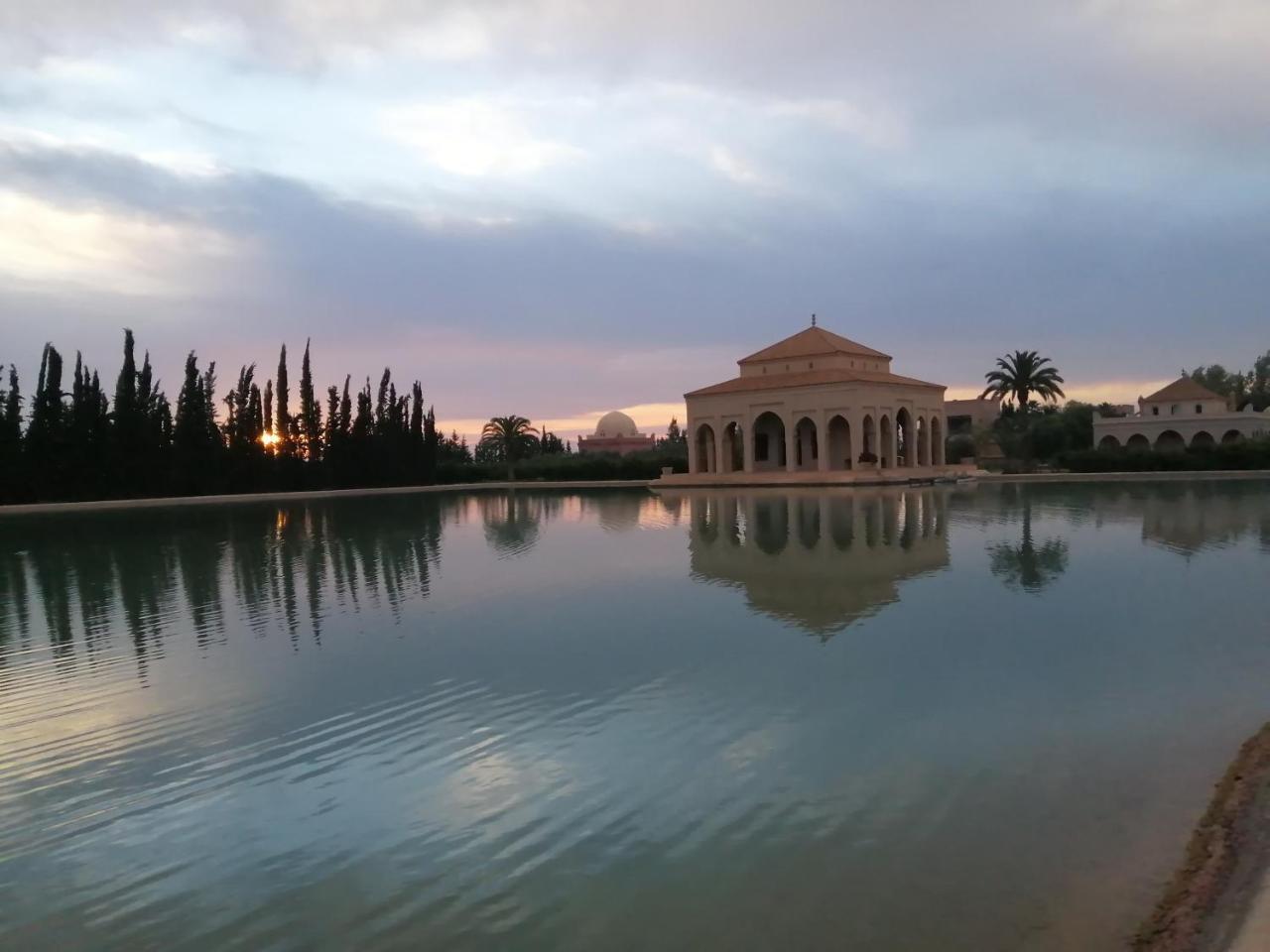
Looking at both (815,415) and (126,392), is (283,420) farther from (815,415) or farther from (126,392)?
(815,415)

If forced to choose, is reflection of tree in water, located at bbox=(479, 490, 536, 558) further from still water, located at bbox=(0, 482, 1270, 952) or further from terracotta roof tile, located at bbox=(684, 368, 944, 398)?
terracotta roof tile, located at bbox=(684, 368, 944, 398)

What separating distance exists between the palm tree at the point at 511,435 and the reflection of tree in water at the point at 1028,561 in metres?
37.8

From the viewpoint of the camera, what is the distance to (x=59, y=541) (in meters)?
20.7

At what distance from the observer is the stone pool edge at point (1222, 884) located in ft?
10.7

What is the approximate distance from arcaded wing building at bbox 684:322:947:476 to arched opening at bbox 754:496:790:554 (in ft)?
29.3

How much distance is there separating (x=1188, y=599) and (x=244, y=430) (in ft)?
129

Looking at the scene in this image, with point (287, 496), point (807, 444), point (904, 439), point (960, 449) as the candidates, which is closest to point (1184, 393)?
point (960, 449)

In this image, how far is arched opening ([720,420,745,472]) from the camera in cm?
3962

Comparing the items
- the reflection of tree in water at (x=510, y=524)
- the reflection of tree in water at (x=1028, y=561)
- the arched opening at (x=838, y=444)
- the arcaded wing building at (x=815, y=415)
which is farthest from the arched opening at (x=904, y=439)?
the reflection of tree in water at (x=1028, y=561)

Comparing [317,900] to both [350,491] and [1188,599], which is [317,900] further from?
[350,491]

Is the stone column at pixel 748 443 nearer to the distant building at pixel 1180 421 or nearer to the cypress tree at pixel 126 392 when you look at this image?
Result: the distant building at pixel 1180 421

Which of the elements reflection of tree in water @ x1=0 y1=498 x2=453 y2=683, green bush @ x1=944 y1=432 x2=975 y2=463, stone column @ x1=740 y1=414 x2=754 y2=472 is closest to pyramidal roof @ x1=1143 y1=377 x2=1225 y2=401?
green bush @ x1=944 y1=432 x2=975 y2=463

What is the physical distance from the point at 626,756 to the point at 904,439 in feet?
119

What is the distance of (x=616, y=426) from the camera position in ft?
237
